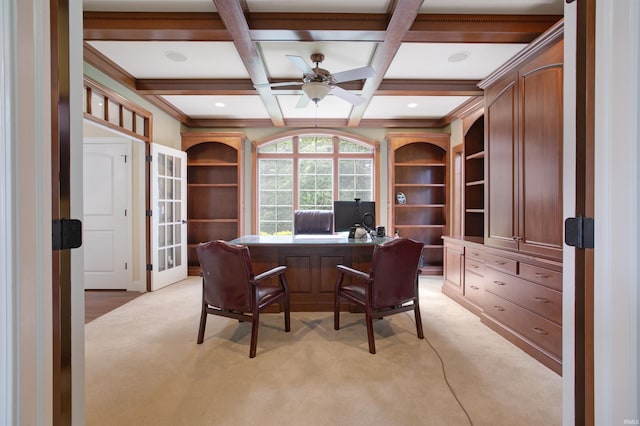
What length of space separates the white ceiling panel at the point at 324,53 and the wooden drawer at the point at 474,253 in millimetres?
2377

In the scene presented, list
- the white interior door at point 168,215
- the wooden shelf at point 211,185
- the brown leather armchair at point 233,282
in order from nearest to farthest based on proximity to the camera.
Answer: the brown leather armchair at point 233,282 → the white interior door at point 168,215 → the wooden shelf at point 211,185

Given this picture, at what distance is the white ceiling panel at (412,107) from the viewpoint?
4.23m

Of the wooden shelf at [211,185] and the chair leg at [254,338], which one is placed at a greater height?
the wooden shelf at [211,185]

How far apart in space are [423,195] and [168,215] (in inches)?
175

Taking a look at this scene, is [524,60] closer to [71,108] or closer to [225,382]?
[71,108]

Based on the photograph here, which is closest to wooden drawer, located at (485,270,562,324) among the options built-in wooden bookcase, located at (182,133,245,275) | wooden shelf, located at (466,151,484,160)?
wooden shelf, located at (466,151,484,160)

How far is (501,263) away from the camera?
2.71 metres

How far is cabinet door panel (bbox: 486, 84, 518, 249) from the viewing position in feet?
8.52

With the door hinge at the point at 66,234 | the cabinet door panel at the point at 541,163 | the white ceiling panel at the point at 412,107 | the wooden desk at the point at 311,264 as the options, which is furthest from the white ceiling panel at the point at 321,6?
the door hinge at the point at 66,234

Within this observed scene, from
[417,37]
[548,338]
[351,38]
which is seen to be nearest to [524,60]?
[417,37]

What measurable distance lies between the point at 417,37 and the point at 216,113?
3.56m
